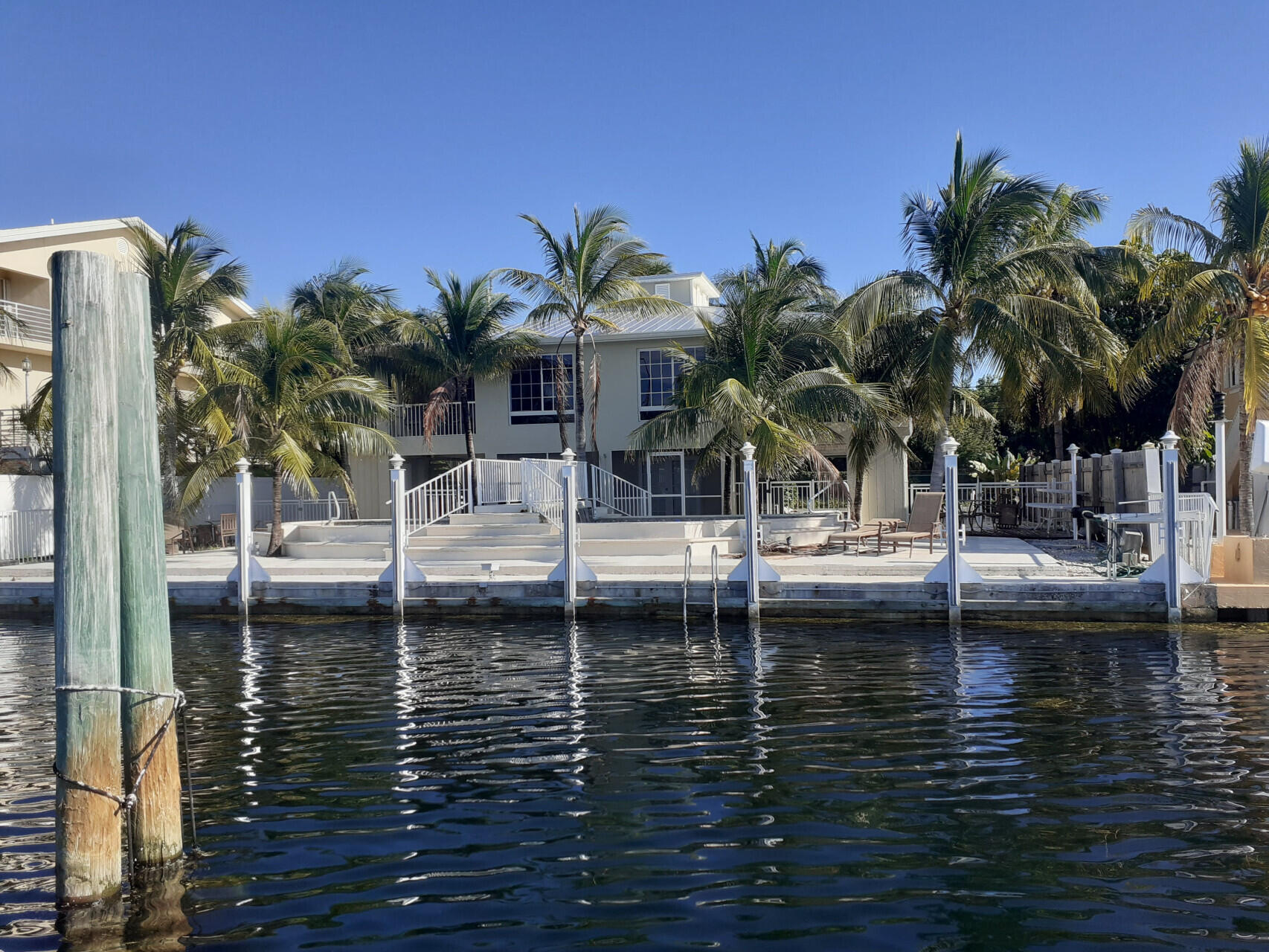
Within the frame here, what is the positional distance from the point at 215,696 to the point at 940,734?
21.8 ft

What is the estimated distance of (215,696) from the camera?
9805 millimetres

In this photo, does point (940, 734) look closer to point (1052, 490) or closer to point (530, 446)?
point (1052, 490)

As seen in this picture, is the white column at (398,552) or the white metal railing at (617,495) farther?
the white metal railing at (617,495)

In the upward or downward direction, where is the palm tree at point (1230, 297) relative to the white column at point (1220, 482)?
upward

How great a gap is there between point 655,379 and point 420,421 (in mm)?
6645

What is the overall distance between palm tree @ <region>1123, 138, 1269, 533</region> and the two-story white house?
8965 millimetres

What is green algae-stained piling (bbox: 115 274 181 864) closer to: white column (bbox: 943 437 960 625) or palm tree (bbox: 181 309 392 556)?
white column (bbox: 943 437 960 625)

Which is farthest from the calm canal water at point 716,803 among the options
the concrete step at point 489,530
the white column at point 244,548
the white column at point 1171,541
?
the concrete step at point 489,530

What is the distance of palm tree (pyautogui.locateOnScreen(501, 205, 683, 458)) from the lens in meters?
23.5

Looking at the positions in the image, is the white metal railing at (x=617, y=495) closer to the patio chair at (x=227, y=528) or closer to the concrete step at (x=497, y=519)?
the concrete step at (x=497, y=519)

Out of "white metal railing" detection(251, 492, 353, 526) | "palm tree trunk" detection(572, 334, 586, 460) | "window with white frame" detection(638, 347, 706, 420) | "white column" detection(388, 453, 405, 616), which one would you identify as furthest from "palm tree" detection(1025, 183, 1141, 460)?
"white metal railing" detection(251, 492, 353, 526)

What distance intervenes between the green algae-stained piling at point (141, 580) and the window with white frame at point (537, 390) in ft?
75.0

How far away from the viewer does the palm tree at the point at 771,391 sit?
66.7 feet

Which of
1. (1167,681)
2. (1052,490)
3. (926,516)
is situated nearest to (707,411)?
(926,516)
